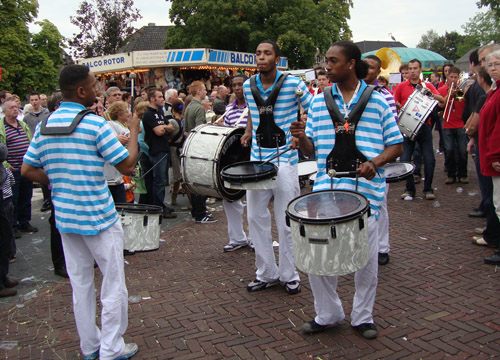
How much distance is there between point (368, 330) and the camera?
378cm

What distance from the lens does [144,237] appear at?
15.5 ft

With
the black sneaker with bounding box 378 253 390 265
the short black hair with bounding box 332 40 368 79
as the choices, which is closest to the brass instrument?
the black sneaker with bounding box 378 253 390 265

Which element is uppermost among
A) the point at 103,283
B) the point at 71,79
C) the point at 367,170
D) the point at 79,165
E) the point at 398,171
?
the point at 71,79

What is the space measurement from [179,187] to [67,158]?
6210mm

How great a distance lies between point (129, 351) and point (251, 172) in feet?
6.18

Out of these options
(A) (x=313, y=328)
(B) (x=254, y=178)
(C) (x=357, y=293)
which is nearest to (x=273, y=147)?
(B) (x=254, y=178)

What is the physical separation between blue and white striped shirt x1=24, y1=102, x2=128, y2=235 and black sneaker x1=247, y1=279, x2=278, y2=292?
1962 millimetres

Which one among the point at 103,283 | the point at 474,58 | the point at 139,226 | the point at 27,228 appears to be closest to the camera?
the point at 103,283

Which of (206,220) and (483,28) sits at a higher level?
(483,28)

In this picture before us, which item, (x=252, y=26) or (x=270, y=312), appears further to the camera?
(x=252, y=26)

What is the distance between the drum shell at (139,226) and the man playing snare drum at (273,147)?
97 cm

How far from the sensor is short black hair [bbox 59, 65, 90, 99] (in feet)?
11.2

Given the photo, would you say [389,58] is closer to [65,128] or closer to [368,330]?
[368,330]

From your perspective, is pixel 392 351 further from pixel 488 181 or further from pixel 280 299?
pixel 488 181
